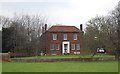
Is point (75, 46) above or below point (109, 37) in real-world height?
below

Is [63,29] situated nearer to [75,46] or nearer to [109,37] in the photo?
[75,46]

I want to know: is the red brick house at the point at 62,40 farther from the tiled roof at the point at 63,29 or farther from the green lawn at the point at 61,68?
the green lawn at the point at 61,68

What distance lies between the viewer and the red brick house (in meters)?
73.2

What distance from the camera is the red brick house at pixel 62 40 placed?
73.2 meters

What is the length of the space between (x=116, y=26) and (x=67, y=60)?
385 inches

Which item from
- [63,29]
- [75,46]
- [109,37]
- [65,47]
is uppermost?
[63,29]

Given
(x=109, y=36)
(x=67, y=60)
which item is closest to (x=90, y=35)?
(x=109, y=36)

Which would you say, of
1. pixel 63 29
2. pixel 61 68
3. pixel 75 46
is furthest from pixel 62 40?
pixel 61 68

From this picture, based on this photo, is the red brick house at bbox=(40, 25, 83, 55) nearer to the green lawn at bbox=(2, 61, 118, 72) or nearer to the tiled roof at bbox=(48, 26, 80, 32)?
the tiled roof at bbox=(48, 26, 80, 32)

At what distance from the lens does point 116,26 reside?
151 feet

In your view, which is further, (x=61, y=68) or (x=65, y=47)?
(x=65, y=47)

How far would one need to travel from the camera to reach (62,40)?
244ft

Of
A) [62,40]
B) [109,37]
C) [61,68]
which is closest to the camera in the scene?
[61,68]

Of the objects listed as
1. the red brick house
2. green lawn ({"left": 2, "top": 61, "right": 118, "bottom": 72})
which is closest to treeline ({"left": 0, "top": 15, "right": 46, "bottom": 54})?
the red brick house
